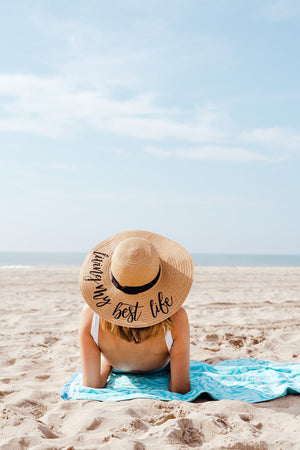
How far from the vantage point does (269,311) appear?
21.6 feet

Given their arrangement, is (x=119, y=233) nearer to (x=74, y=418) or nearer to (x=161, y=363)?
(x=161, y=363)

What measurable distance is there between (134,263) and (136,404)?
89cm

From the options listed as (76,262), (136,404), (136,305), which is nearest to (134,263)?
(136,305)

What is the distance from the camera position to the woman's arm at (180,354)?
2924 millimetres

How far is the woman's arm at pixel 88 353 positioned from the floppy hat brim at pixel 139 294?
235 millimetres

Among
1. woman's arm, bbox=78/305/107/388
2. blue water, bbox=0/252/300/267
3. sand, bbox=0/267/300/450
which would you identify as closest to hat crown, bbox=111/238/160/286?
woman's arm, bbox=78/305/107/388

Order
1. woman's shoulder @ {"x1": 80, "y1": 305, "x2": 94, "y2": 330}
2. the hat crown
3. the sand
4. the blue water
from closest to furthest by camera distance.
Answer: the sand → the hat crown → woman's shoulder @ {"x1": 80, "y1": 305, "x2": 94, "y2": 330} → the blue water

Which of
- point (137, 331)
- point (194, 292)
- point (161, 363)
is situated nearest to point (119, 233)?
point (137, 331)

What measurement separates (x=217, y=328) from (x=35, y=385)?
2.68 metres

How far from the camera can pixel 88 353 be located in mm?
3033

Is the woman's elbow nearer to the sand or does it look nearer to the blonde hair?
A: the sand

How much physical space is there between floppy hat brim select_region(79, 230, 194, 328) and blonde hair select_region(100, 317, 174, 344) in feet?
0.37

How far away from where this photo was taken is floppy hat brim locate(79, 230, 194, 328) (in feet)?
9.13

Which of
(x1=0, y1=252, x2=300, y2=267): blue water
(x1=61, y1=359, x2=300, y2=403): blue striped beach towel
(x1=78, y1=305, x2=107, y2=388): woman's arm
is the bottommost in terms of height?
(x1=0, y1=252, x2=300, y2=267): blue water
